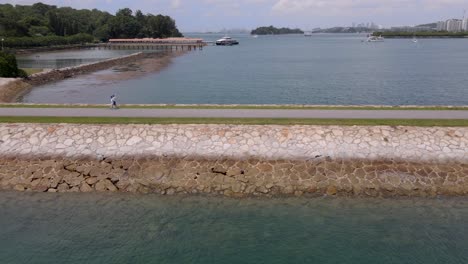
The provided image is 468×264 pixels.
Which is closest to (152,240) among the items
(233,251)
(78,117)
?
(233,251)

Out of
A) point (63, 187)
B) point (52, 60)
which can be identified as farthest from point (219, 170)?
point (52, 60)

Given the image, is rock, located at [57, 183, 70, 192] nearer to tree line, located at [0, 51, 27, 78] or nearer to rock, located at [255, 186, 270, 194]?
rock, located at [255, 186, 270, 194]

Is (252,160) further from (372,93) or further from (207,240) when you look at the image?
(372,93)

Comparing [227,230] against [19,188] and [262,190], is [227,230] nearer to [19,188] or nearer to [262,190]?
[262,190]

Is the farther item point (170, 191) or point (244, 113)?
point (244, 113)

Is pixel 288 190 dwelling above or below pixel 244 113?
below

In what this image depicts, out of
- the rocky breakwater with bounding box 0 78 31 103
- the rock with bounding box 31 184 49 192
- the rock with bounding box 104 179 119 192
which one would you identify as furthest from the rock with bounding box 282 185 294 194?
the rocky breakwater with bounding box 0 78 31 103
